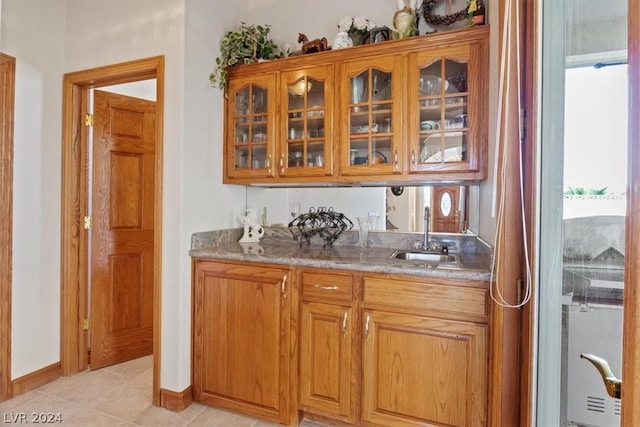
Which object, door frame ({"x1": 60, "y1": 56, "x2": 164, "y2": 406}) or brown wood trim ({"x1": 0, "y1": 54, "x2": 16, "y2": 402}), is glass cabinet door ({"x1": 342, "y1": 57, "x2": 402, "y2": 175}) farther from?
brown wood trim ({"x1": 0, "y1": 54, "x2": 16, "y2": 402})

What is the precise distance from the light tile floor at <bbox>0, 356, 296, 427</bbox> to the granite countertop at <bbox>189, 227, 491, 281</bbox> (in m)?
0.92

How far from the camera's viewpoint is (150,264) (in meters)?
2.69

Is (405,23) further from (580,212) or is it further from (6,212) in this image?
(6,212)

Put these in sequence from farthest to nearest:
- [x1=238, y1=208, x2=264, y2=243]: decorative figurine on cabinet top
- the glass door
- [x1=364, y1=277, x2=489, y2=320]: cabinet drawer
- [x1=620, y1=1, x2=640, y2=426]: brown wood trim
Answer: [x1=238, y1=208, x2=264, y2=243]: decorative figurine on cabinet top
[x1=364, y1=277, x2=489, y2=320]: cabinet drawer
the glass door
[x1=620, y1=1, x2=640, y2=426]: brown wood trim

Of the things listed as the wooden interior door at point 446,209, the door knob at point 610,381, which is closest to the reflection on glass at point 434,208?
the wooden interior door at point 446,209

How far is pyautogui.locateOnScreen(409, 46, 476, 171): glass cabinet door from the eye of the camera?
5.76 ft

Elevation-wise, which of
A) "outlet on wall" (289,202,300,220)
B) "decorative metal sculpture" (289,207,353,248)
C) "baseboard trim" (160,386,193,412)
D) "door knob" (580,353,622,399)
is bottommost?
"baseboard trim" (160,386,193,412)

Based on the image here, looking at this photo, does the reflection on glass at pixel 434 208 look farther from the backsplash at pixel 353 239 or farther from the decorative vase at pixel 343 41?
the decorative vase at pixel 343 41

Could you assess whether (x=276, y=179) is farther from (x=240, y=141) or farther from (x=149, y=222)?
(x=149, y=222)

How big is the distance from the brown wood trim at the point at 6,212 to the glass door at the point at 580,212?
279 cm

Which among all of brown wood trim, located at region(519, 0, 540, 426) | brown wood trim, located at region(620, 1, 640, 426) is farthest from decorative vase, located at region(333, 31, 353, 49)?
brown wood trim, located at region(620, 1, 640, 426)

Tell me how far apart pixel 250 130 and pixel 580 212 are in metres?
1.88

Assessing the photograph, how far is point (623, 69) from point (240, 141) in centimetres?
200

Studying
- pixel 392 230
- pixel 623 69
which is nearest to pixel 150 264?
pixel 392 230
